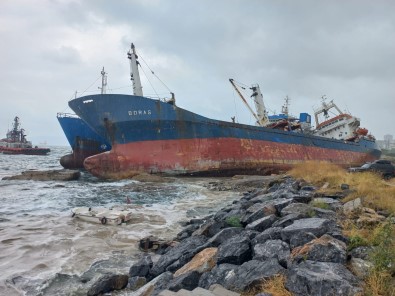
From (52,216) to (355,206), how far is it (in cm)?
1016

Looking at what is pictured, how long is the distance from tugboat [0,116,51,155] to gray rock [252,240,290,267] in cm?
7965

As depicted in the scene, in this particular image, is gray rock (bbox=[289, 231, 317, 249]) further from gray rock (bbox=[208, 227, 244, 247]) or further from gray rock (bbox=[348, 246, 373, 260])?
gray rock (bbox=[208, 227, 244, 247])

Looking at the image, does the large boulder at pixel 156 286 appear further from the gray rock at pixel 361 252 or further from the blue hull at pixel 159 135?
the blue hull at pixel 159 135

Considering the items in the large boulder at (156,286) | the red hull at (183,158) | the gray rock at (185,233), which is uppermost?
the red hull at (183,158)

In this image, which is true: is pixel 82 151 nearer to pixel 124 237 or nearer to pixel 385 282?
pixel 124 237

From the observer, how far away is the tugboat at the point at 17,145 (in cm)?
7238

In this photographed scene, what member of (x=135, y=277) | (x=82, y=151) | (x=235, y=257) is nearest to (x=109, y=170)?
(x=82, y=151)

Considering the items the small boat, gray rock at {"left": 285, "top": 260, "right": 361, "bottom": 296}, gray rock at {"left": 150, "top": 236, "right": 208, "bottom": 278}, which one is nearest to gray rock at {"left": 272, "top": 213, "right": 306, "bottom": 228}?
gray rock at {"left": 150, "top": 236, "right": 208, "bottom": 278}

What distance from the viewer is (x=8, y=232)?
8922 millimetres

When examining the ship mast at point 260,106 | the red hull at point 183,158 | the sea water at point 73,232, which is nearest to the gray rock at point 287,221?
the sea water at point 73,232

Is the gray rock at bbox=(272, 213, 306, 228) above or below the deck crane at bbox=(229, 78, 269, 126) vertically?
below

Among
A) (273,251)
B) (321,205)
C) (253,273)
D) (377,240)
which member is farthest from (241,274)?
(321,205)

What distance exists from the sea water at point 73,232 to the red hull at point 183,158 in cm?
455

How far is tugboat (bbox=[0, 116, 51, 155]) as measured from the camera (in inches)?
2849
